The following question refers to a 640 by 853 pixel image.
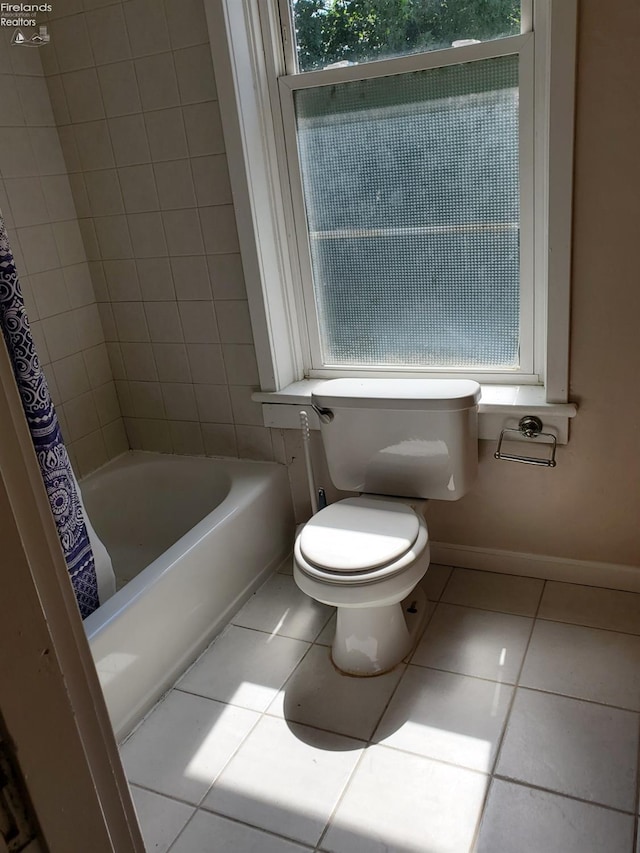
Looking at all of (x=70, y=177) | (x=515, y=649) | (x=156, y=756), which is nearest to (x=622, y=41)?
(x=515, y=649)

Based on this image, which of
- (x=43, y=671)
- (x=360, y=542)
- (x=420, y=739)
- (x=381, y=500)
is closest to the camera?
(x=43, y=671)

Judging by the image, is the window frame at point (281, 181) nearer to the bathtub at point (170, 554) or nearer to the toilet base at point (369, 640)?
the bathtub at point (170, 554)

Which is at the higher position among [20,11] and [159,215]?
[20,11]

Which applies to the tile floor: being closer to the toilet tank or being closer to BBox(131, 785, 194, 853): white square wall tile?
BBox(131, 785, 194, 853): white square wall tile

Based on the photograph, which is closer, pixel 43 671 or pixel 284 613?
pixel 43 671

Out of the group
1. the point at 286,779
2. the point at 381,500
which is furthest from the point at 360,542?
the point at 286,779

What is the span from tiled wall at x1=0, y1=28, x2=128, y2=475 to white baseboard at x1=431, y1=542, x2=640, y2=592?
55.6 inches

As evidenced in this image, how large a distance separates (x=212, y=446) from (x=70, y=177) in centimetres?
112

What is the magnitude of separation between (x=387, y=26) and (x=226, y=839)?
226cm

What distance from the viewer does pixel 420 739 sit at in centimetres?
175

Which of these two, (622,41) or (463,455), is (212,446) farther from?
(622,41)

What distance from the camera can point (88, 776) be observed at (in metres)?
0.55

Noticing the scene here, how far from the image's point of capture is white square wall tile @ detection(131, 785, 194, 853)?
1.54 meters

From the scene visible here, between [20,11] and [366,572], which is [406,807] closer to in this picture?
[366,572]
